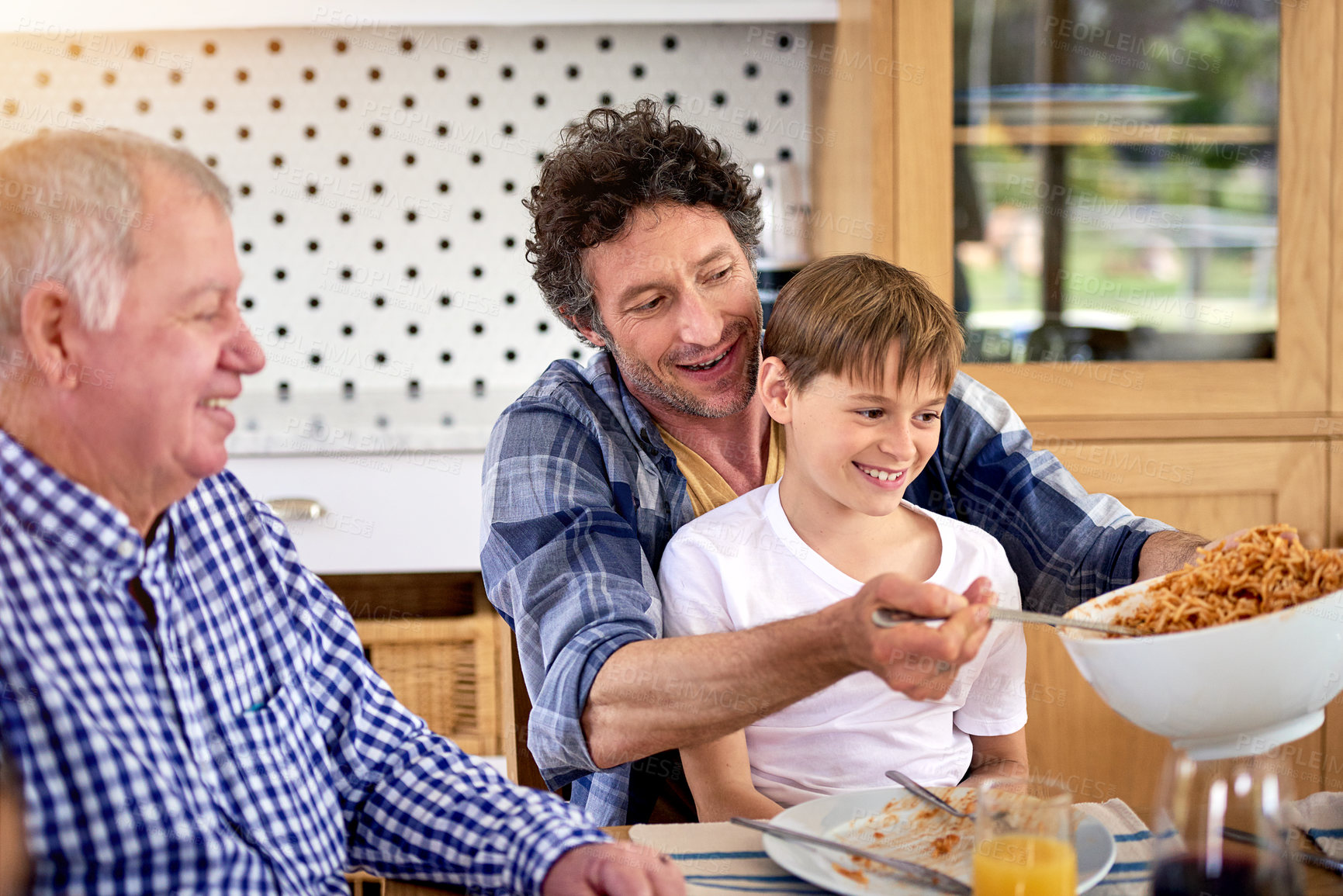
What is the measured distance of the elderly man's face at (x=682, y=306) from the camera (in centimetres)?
126

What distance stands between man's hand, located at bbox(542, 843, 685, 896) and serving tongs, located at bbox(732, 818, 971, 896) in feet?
0.27

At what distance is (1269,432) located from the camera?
1985 mm

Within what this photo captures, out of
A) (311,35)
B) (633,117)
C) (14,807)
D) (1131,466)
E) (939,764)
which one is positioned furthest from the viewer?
(311,35)

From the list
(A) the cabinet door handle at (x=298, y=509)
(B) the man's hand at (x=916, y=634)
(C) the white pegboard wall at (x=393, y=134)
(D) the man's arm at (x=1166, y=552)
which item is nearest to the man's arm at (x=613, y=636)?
(B) the man's hand at (x=916, y=634)

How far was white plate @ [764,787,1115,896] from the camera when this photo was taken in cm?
73

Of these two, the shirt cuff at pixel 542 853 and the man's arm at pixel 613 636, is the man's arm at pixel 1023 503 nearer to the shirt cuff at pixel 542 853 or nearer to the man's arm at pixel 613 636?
the man's arm at pixel 613 636

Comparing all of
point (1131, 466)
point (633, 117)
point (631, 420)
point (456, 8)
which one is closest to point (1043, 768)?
point (1131, 466)

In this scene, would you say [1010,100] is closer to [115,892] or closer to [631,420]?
[631,420]

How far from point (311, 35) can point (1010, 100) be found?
1402 mm

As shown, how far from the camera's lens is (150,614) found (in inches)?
31.9

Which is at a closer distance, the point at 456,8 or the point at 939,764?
the point at 939,764

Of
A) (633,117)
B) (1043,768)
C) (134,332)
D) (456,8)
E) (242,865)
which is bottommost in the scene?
(1043,768)

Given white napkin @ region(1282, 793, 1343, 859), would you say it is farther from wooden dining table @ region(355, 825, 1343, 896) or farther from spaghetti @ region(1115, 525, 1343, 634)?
spaghetti @ region(1115, 525, 1343, 634)

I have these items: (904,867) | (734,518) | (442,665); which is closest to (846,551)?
(734,518)
